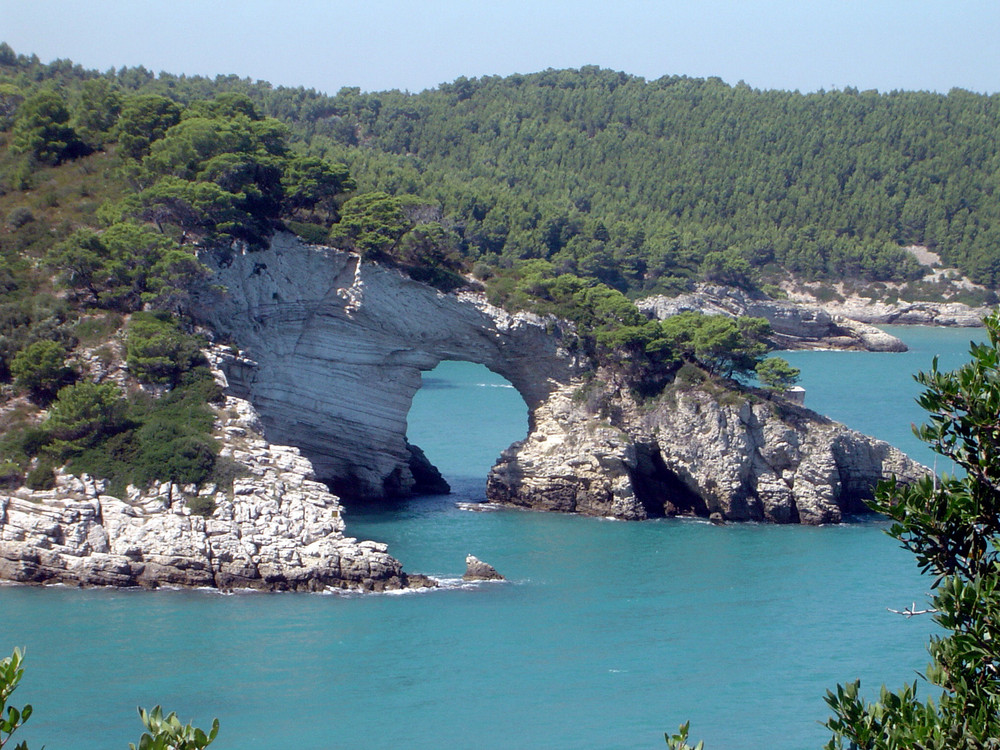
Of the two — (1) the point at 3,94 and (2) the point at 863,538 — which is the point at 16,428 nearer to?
(1) the point at 3,94

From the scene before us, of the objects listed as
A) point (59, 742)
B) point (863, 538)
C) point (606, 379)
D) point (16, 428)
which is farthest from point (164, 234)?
point (863, 538)

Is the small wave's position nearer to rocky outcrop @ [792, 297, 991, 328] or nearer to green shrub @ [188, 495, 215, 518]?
green shrub @ [188, 495, 215, 518]

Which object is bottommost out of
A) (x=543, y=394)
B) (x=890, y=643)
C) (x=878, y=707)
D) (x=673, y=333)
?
(x=890, y=643)

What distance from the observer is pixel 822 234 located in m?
109

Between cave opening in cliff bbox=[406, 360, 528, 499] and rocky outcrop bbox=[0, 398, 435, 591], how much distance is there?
1337 centimetres

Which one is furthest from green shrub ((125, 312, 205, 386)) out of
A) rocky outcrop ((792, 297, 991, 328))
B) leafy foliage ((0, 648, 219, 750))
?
rocky outcrop ((792, 297, 991, 328))

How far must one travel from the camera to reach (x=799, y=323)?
9300 cm

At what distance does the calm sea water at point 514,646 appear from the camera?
70.7 feet

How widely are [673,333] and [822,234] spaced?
239 ft

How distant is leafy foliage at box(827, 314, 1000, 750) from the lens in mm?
8266

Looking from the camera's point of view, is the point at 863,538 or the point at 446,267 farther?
the point at 446,267

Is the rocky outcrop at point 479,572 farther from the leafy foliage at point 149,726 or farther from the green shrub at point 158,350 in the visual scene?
the leafy foliage at point 149,726

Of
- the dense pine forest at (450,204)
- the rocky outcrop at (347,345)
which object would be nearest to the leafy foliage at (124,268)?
the dense pine forest at (450,204)

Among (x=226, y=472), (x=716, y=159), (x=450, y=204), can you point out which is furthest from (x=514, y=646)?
(x=716, y=159)
